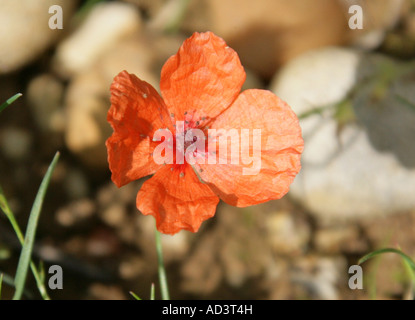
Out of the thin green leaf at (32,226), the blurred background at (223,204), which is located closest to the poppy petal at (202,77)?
the thin green leaf at (32,226)

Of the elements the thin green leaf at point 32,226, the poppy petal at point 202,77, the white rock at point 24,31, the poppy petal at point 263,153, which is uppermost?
the white rock at point 24,31

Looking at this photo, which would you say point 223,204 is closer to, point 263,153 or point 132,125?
point 263,153

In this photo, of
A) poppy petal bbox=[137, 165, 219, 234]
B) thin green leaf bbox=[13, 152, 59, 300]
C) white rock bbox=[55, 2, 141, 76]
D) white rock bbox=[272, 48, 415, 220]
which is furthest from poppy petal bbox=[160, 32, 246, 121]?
white rock bbox=[55, 2, 141, 76]

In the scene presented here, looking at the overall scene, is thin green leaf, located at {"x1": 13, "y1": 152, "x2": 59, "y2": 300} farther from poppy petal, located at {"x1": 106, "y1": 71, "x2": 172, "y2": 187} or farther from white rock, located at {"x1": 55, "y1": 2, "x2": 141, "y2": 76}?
white rock, located at {"x1": 55, "y1": 2, "x2": 141, "y2": 76}

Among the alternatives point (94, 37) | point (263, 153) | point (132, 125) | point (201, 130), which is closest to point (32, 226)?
point (132, 125)

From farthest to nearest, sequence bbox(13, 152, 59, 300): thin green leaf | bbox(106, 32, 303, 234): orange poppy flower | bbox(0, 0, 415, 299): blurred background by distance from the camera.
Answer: bbox(0, 0, 415, 299): blurred background → bbox(106, 32, 303, 234): orange poppy flower → bbox(13, 152, 59, 300): thin green leaf

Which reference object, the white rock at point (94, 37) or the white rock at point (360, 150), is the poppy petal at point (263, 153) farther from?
the white rock at point (94, 37)
